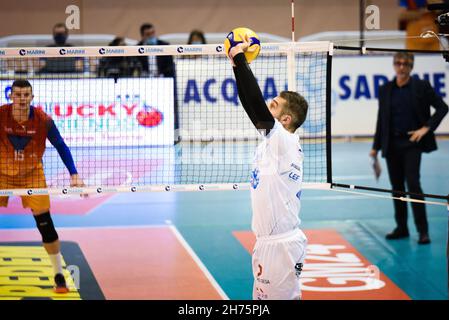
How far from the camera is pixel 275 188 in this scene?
19.0ft

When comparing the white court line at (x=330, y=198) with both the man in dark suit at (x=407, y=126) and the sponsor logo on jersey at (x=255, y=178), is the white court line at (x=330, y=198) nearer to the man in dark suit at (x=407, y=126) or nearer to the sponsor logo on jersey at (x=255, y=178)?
the man in dark suit at (x=407, y=126)

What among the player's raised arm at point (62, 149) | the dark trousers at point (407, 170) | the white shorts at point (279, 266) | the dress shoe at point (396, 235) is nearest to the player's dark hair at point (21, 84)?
the player's raised arm at point (62, 149)

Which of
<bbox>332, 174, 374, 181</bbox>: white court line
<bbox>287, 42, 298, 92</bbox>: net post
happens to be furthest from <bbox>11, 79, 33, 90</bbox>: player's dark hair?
<bbox>332, 174, 374, 181</bbox>: white court line

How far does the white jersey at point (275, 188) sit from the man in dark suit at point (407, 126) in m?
4.68

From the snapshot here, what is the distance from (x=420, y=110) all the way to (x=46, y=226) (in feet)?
17.2

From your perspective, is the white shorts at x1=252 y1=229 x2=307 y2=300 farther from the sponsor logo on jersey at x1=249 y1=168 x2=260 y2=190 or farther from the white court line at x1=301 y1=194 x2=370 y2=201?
the white court line at x1=301 y1=194 x2=370 y2=201

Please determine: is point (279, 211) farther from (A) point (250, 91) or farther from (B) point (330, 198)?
(B) point (330, 198)

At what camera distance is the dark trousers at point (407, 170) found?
401 inches

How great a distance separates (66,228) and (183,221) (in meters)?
1.81

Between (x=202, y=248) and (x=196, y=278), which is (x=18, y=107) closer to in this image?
(x=196, y=278)

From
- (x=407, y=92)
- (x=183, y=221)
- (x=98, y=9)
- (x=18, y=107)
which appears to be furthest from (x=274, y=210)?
(x=98, y=9)

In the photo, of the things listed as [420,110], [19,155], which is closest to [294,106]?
[19,155]

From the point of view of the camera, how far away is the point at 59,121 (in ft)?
26.3

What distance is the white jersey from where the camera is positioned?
227 inches
